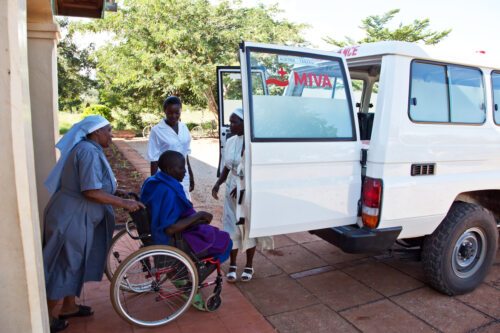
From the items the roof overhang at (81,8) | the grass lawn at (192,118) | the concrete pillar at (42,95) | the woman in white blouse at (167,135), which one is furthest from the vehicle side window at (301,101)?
the grass lawn at (192,118)

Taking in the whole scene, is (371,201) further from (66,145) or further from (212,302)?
(66,145)

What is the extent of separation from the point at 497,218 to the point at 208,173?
22.6 feet

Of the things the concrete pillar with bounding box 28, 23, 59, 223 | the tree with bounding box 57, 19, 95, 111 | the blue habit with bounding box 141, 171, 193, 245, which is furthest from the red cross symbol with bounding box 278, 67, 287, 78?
the tree with bounding box 57, 19, 95, 111

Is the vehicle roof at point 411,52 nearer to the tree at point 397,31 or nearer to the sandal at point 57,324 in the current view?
the sandal at point 57,324

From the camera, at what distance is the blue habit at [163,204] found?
2.84 m

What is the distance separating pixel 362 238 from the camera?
2.98m

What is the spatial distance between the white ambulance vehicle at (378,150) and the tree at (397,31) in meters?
17.4

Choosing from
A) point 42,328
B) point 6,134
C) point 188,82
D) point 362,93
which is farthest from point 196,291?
point 188,82

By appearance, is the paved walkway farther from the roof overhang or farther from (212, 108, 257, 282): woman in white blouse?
the roof overhang

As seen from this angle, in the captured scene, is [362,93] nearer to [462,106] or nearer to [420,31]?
[462,106]

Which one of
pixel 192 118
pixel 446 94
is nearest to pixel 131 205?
pixel 446 94

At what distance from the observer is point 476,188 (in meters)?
3.42

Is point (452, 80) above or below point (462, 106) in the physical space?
above

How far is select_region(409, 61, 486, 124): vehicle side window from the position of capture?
3104 mm
